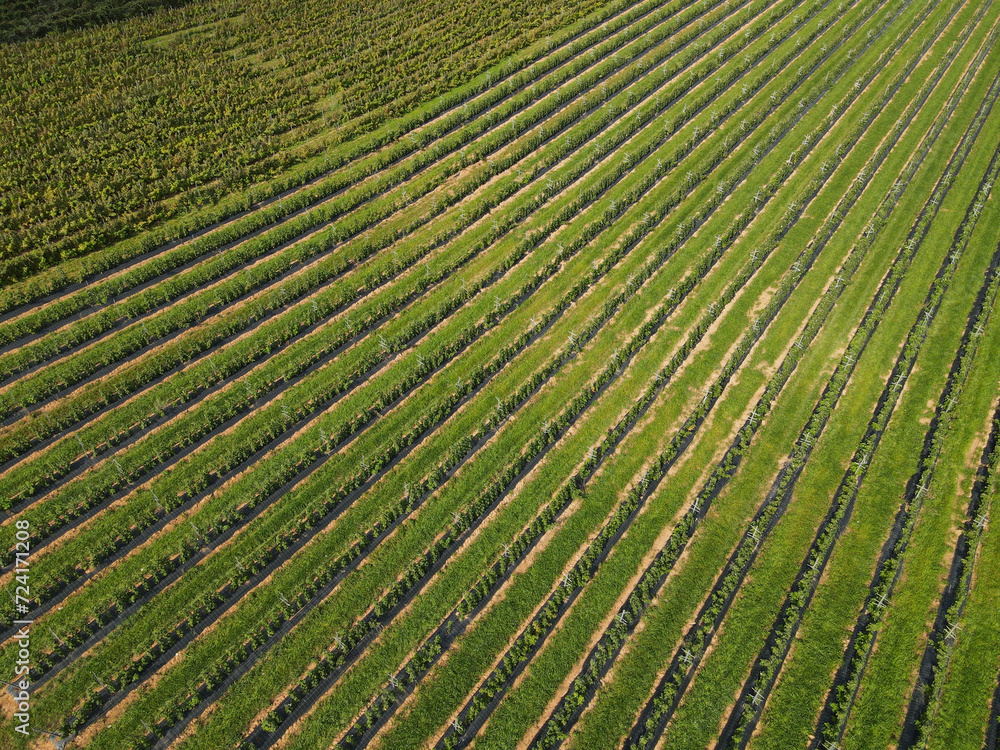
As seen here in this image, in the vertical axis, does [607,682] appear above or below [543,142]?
below

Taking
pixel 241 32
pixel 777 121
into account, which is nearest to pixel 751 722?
pixel 777 121

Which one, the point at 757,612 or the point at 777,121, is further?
the point at 777,121

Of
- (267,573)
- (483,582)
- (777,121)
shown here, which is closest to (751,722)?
(483,582)

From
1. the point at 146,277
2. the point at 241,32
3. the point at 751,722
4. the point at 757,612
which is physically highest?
the point at 241,32

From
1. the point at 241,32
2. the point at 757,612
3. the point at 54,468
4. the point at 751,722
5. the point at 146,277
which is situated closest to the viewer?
the point at 751,722

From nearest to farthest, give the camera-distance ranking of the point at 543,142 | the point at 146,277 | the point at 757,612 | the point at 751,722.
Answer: the point at 751,722, the point at 757,612, the point at 146,277, the point at 543,142

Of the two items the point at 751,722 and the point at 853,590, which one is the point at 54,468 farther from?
the point at 853,590
